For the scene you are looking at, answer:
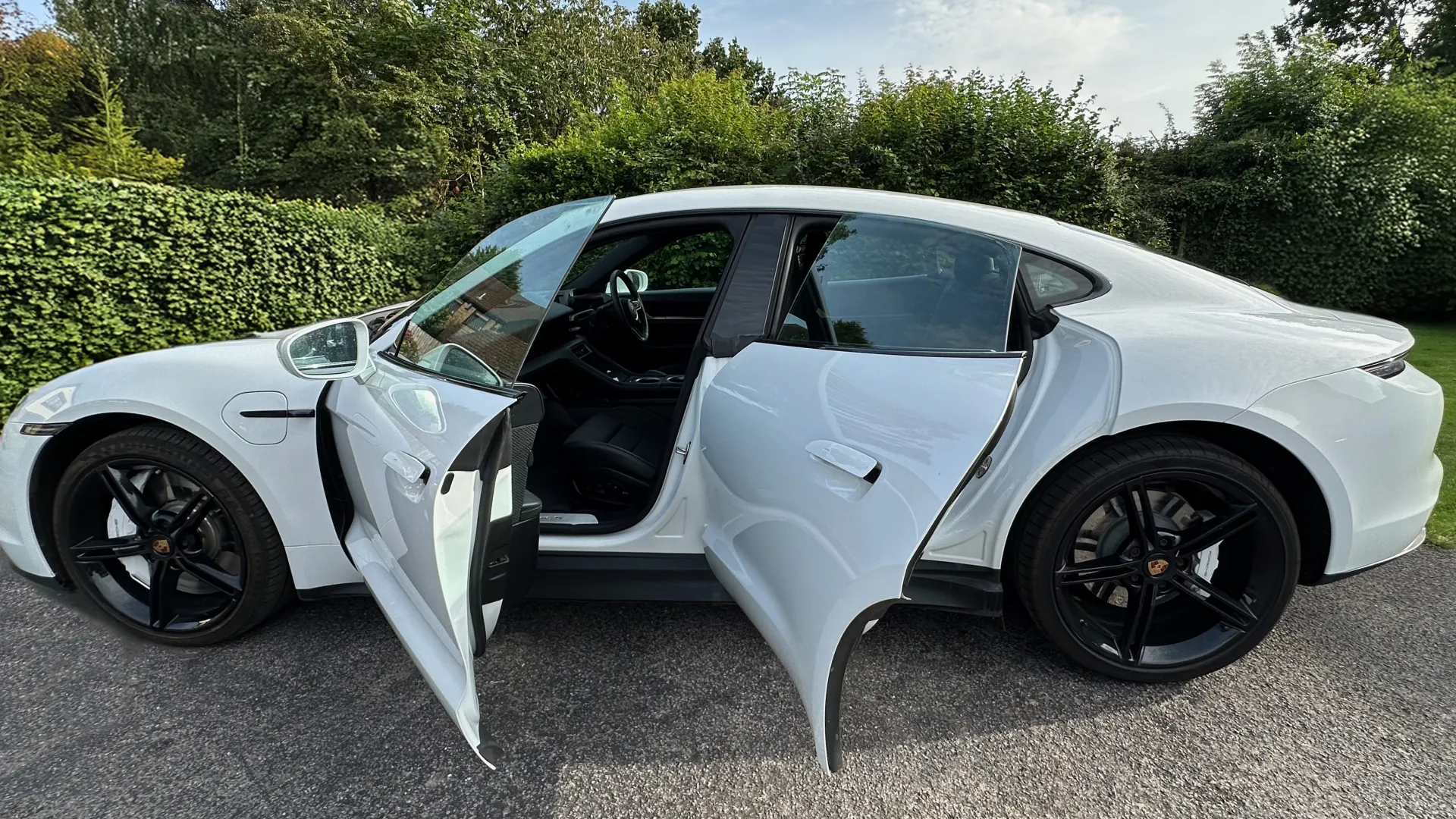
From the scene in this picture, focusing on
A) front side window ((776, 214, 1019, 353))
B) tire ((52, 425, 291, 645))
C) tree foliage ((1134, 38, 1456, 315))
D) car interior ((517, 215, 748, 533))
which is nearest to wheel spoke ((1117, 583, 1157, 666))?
front side window ((776, 214, 1019, 353))

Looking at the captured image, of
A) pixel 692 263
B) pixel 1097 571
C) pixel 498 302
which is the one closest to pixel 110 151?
pixel 692 263

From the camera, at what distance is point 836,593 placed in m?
1.42

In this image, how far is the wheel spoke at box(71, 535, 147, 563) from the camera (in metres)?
2.16

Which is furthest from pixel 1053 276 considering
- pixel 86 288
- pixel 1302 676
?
pixel 86 288

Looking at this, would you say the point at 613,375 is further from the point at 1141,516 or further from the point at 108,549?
the point at 1141,516

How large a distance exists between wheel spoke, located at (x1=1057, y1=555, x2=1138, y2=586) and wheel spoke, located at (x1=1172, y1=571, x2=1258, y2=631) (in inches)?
6.0

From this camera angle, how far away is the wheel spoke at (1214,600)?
1.96 meters

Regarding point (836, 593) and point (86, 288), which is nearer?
point (836, 593)

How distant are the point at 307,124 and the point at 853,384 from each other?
16.4 m

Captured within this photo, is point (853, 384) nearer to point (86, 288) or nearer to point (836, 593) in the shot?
point (836, 593)

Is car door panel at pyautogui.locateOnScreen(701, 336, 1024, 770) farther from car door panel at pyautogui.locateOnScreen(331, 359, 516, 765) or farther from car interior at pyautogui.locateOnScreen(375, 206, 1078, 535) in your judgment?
car door panel at pyautogui.locateOnScreen(331, 359, 516, 765)

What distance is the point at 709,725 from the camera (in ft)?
6.22

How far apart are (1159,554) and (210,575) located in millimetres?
2868

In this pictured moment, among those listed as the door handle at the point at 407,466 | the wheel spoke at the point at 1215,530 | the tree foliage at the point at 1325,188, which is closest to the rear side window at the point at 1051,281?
the wheel spoke at the point at 1215,530
